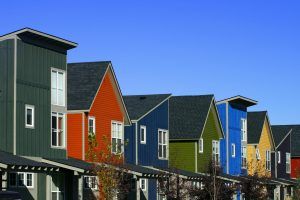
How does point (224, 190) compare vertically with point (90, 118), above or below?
below

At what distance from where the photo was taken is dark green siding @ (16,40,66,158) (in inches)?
1656

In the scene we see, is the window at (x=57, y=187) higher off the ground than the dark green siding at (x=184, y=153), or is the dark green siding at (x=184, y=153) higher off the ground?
the dark green siding at (x=184, y=153)

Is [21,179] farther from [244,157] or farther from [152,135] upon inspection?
[244,157]

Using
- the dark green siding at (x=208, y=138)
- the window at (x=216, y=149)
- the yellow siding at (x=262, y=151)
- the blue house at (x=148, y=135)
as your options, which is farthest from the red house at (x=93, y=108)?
the yellow siding at (x=262, y=151)

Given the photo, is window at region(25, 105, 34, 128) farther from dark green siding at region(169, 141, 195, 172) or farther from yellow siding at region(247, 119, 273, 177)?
yellow siding at region(247, 119, 273, 177)

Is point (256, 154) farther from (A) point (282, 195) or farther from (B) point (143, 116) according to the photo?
(B) point (143, 116)

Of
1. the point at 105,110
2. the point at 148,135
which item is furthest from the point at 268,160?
the point at 105,110

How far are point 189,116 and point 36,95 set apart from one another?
25.8 m

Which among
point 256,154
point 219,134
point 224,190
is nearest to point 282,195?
point 256,154

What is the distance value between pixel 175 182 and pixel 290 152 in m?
40.1

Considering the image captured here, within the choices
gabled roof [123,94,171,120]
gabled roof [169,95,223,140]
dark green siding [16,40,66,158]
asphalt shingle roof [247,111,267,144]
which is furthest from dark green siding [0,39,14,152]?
asphalt shingle roof [247,111,267,144]

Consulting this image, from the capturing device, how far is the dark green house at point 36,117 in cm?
4153

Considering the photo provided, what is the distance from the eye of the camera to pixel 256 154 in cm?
7994

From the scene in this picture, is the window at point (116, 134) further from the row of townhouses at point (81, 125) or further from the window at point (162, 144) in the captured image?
the window at point (162, 144)
